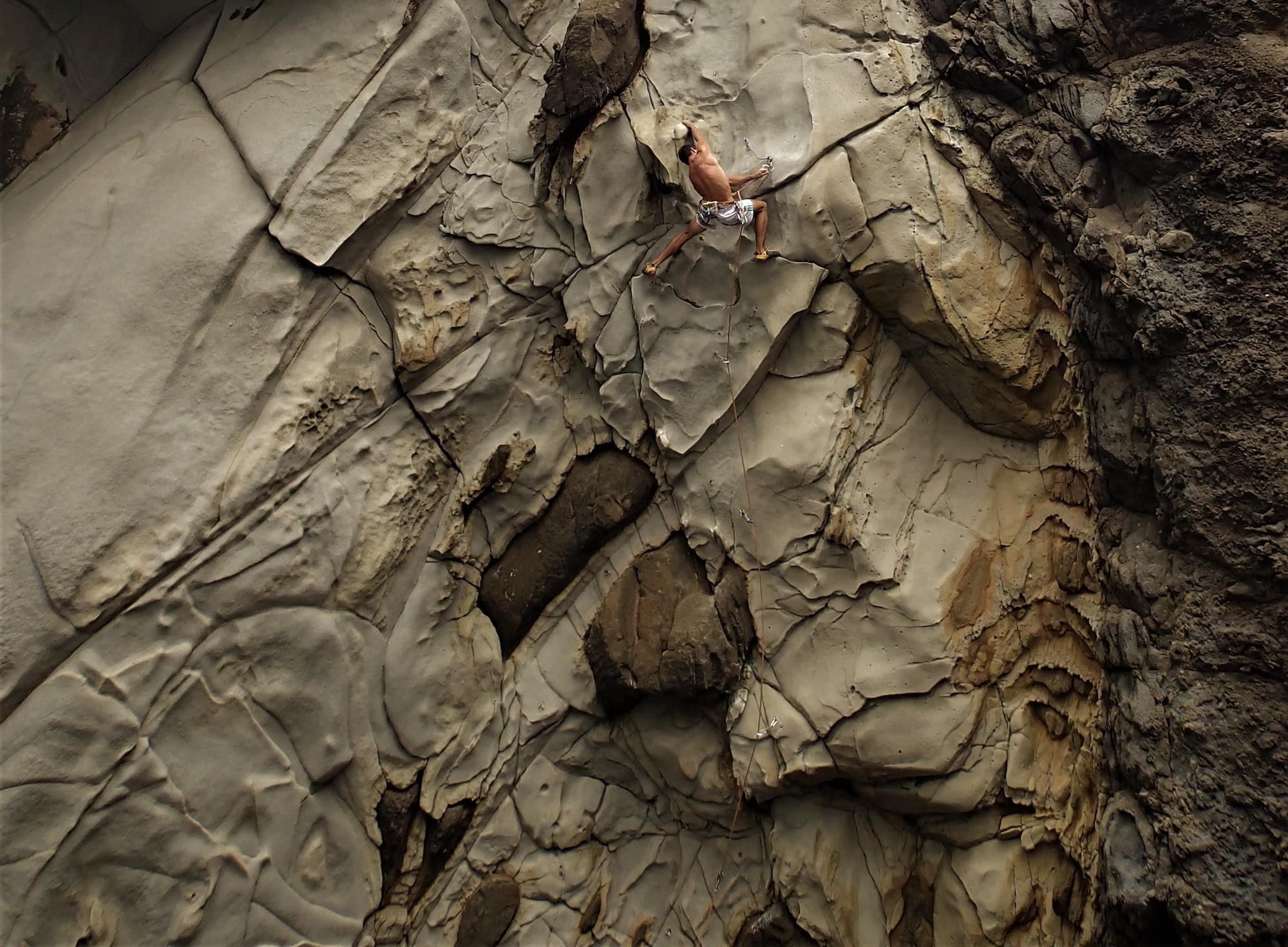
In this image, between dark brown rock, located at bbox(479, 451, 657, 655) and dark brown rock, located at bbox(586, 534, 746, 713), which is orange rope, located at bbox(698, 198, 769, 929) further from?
dark brown rock, located at bbox(479, 451, 657, 655)

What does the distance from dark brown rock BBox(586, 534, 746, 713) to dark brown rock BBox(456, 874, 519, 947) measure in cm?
88

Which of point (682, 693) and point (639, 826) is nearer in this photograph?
point (682, 693)

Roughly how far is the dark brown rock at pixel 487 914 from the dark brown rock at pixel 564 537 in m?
1.07

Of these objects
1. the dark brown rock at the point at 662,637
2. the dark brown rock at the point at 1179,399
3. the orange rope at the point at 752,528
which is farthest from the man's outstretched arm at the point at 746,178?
the dark brown rock at the point at 662,637

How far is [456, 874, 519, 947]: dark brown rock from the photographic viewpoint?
3.96 meters

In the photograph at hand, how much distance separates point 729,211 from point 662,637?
1737mm

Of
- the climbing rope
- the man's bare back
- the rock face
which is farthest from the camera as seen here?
the climbing rope

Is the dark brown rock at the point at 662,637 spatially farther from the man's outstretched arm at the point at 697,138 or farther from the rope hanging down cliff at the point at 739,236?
the man's outstretched arm at the point at 697,138

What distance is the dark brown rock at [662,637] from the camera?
12.6 feet

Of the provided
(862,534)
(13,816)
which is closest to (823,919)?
(862,534)

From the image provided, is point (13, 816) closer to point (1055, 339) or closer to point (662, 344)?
point (662, 344)

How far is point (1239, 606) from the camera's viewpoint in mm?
2996

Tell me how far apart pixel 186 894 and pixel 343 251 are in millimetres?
2515

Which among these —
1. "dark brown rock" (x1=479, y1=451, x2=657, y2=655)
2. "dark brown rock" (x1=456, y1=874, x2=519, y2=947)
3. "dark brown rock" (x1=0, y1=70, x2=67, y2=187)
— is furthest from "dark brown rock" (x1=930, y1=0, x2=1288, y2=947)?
"dark brown rock" (x1=0, y1=70, x2=67, y2=187)
